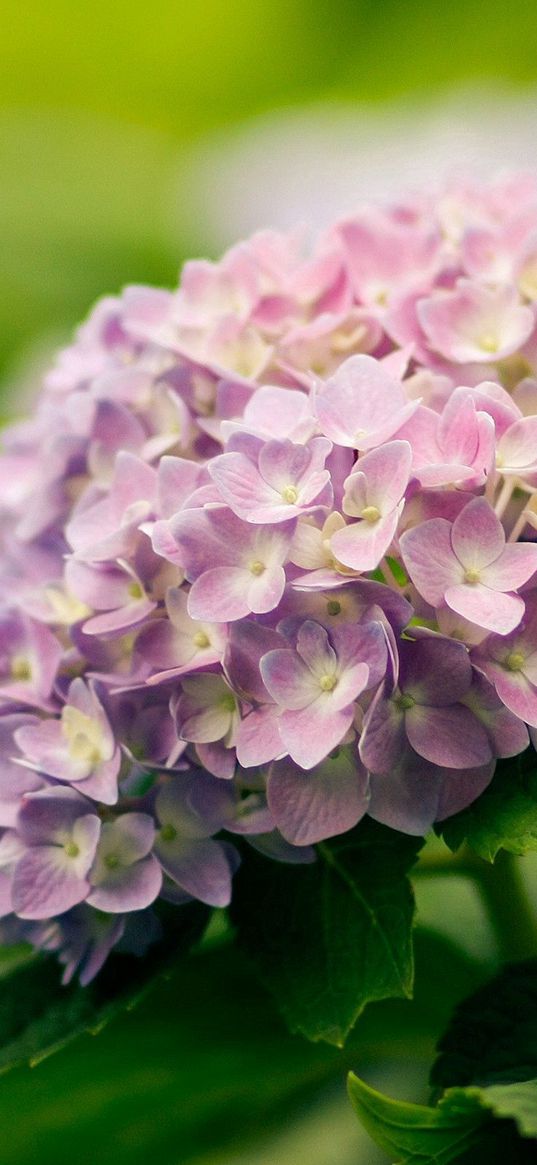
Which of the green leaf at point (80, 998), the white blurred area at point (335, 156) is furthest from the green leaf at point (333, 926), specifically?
the white blurred area at point (335, 156)

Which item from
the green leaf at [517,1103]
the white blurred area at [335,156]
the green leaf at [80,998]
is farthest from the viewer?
the white blurred area at [335,156]

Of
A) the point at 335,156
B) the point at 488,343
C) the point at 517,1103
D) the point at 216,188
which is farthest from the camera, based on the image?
the point at 335,156

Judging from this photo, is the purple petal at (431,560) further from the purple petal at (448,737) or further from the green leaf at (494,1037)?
the green leaf at (494,1037)

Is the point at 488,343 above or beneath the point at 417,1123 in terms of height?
above

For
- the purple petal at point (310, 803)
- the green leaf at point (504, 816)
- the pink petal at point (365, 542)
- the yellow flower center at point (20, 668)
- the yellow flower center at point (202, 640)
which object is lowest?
the yellow flower center at point (20, 668)

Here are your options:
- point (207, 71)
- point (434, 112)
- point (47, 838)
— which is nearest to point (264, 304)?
point (47, 838)

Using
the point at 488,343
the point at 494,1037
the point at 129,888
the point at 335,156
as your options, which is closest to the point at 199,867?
the point at 129,888

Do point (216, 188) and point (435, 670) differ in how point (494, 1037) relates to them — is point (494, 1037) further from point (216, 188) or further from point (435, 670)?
point (216, 188)
